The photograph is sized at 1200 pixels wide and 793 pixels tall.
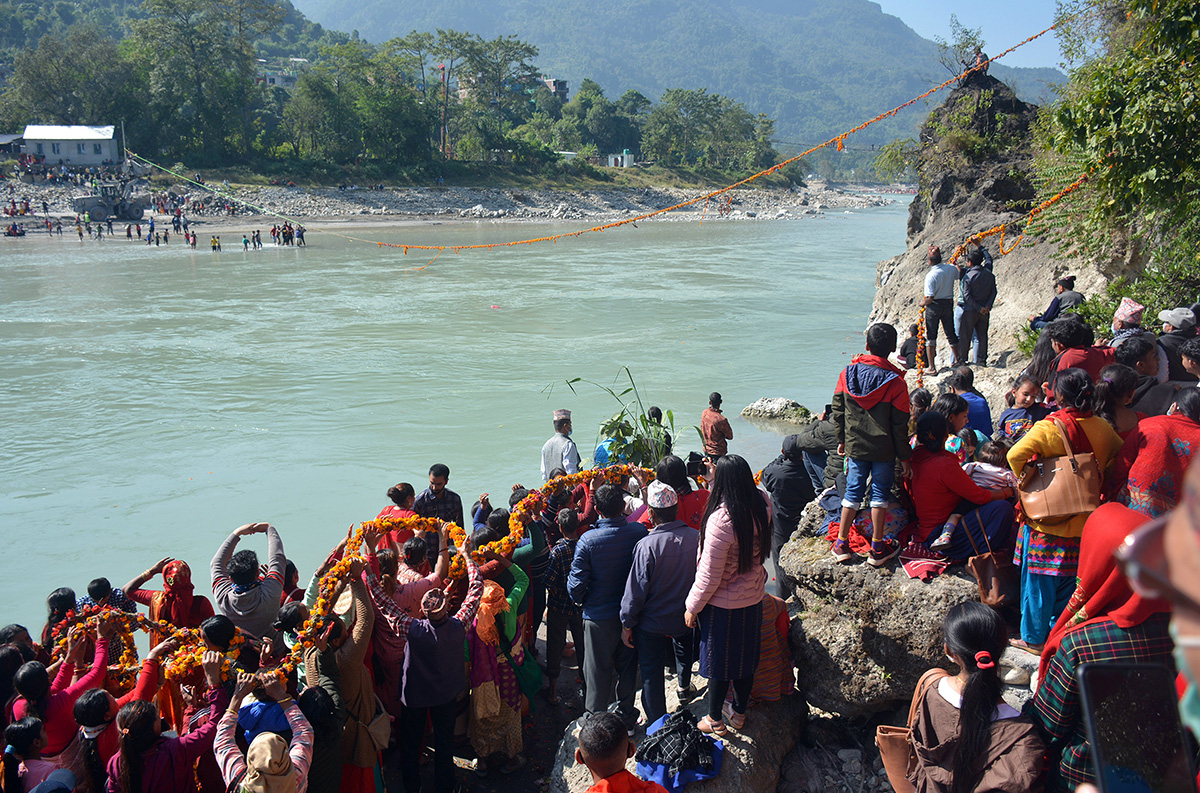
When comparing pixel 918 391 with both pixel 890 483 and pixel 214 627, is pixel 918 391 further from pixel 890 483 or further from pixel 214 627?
pixel 214 627

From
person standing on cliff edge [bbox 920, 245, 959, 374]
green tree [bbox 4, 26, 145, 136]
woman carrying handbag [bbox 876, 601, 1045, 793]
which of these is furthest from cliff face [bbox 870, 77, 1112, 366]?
green tree [bbox 4, 26, 145, 136]

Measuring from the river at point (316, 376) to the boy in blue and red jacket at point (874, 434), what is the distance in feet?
19.6

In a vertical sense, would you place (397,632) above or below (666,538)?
below

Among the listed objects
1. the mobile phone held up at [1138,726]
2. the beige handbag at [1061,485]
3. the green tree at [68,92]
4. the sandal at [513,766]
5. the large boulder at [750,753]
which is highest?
the green tree at [68,92]

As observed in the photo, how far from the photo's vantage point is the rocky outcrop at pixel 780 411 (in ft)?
39.9

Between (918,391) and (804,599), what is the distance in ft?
6.10

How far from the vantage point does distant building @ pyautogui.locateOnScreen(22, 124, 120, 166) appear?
189ft

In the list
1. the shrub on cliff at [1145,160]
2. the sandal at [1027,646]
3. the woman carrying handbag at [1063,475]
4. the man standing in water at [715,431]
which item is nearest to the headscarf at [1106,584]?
the woman carrying handbag at [1063,475]

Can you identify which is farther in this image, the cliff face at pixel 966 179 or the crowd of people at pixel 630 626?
the cliff face at pixel 966 179

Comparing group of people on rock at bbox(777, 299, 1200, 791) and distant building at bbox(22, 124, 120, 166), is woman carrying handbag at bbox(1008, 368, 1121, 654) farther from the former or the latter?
distant building at bbox(22, 124, 120, 166)

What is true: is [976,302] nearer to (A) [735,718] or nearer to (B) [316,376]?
(A) [735,718]

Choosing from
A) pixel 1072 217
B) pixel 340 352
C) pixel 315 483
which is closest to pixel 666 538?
pixel 315 483

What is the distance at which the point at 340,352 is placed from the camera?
18328 mm

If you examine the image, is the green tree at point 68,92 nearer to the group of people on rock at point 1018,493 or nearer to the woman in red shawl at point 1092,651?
the group of people on rock at point 1018,493
